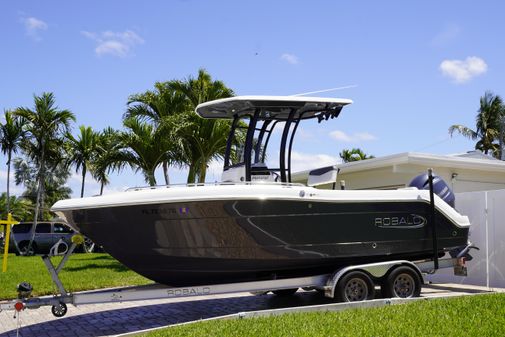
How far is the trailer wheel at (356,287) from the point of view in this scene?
790cm

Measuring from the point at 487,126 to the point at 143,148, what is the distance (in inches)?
1153

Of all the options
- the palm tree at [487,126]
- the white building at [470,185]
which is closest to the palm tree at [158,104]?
the white building at [470,185]

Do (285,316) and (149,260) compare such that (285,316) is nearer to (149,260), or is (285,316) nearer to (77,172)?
(149,260)

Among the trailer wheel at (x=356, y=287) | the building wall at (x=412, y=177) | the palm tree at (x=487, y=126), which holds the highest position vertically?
the palm tree at (x=487, y=126)

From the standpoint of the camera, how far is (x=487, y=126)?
38.6m

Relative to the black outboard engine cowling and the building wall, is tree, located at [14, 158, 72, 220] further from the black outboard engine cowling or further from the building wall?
the black outboard engine cowling

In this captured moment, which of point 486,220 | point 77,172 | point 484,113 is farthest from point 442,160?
point 484,113

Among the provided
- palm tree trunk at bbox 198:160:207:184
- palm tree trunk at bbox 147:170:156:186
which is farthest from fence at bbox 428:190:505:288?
palm tree trunk at bbox 147:170:156:186

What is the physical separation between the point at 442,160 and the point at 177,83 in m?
9.01

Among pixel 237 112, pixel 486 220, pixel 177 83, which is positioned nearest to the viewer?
pixel 237 112

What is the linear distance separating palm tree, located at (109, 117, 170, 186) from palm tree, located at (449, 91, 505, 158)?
89.2 ft

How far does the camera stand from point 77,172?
29859mm

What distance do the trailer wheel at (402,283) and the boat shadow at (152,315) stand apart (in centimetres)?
114

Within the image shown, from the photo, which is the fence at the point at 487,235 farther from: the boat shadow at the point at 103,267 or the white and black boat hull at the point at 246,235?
the boat shadow at the point at 103,267
